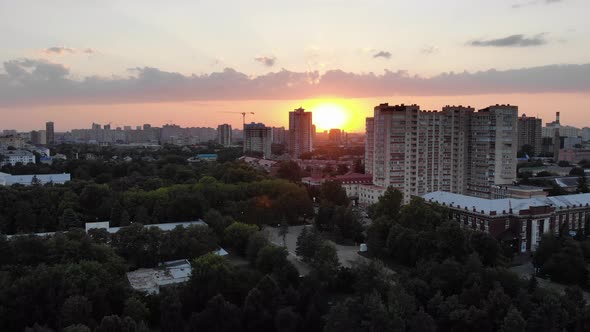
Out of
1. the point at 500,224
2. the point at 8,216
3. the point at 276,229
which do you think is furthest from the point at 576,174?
the point at 8,216

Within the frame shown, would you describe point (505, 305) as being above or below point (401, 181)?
below

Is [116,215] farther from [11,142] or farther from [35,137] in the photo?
[35,137]

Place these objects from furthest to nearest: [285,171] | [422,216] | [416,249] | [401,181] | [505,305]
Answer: [285,171] → [401,181] → [422,216] → [416,249] → [505,305]

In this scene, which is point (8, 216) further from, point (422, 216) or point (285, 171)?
point (285, 171)

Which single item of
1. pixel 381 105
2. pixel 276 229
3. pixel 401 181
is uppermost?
pixel 381 105

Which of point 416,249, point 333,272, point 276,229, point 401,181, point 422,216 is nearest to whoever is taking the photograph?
point 333,272

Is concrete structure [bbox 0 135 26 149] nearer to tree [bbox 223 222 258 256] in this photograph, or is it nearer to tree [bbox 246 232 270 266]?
tree [bbox 223 222 258 256]
